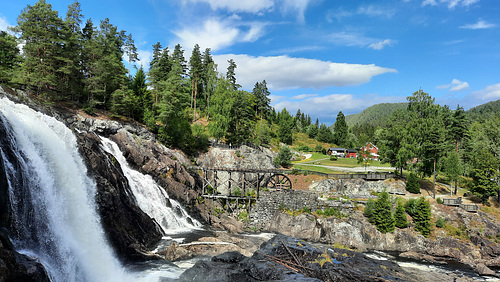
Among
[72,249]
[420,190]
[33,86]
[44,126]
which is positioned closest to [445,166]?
[420,190]

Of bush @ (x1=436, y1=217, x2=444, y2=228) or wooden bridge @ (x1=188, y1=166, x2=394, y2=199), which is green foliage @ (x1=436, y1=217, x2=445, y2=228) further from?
wooden bridge @ (x1=188, y1=166, x2=394, y2=199)

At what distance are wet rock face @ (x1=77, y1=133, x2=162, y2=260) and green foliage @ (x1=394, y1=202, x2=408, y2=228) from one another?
28615 mm

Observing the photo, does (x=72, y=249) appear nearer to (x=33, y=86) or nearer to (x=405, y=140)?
(x=33, y=86)

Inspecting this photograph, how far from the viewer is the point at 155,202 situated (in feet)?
99.7

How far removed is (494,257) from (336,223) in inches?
659

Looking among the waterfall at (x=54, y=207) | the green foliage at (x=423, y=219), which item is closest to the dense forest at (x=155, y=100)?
the green foliage at (x=423, y=219)

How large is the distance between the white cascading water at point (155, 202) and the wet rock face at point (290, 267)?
14.2m

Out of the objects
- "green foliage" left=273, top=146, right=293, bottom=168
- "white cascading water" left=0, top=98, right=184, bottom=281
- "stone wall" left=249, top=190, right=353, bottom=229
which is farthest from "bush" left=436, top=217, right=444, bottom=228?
"white cascading water" left=0, top=98, right=184, bottom=281

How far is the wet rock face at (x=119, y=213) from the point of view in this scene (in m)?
19.6

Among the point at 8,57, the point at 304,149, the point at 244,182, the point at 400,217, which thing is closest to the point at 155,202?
the point at 244,182

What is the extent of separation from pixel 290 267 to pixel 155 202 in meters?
20.5

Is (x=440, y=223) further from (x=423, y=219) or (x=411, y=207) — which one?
(x=411, y=207)

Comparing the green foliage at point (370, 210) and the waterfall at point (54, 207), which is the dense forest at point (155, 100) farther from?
the waterfall at point (54, 207)

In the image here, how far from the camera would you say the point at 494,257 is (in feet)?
95.9
